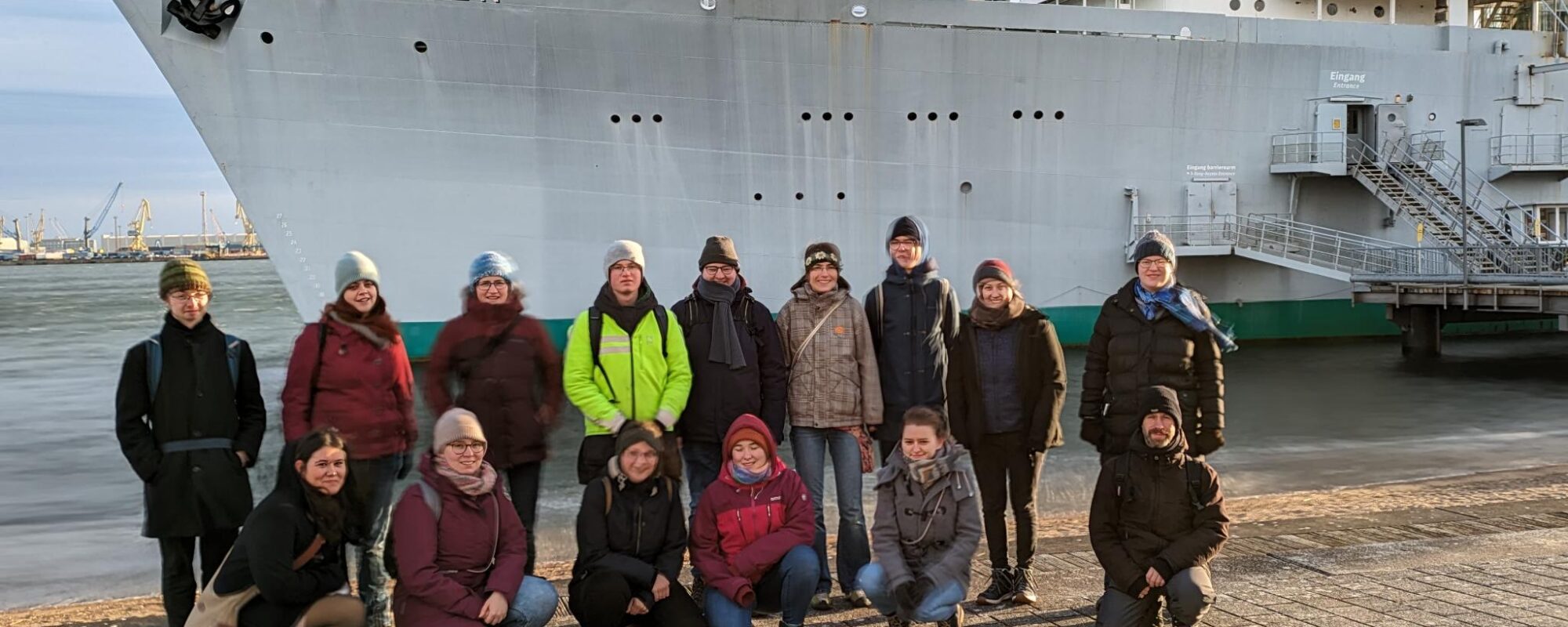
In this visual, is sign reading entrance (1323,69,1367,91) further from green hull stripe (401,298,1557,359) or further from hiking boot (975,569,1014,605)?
hiking boot (975,569,1014,605)

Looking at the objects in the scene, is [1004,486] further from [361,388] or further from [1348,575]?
[361,388]

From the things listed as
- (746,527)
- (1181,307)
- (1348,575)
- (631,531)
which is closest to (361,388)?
(631,531)

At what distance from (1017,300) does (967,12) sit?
38.7 feet

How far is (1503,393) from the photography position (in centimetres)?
1561

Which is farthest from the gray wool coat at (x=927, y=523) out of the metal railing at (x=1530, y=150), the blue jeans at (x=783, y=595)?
the metal railing at (x=1530, y=150)

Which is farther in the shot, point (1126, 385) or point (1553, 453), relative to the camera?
point (1553, 453)

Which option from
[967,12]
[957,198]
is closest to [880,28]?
[967,12]

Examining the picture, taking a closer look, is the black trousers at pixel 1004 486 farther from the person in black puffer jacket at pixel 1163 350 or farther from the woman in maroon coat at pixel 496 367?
the woman in maroon coat at pixel 496 367

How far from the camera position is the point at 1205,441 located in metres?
4.68

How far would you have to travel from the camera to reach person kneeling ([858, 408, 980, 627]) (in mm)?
4230

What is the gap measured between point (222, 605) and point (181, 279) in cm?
113

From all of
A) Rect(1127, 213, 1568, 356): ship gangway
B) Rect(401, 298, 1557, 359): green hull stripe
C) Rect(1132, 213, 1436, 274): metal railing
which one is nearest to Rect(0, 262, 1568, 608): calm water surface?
Rect(401, 298, 1557, 359): green hull stripe

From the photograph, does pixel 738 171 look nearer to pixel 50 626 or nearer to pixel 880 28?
pixel 880 28

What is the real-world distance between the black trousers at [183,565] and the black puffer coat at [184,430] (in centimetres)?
6
